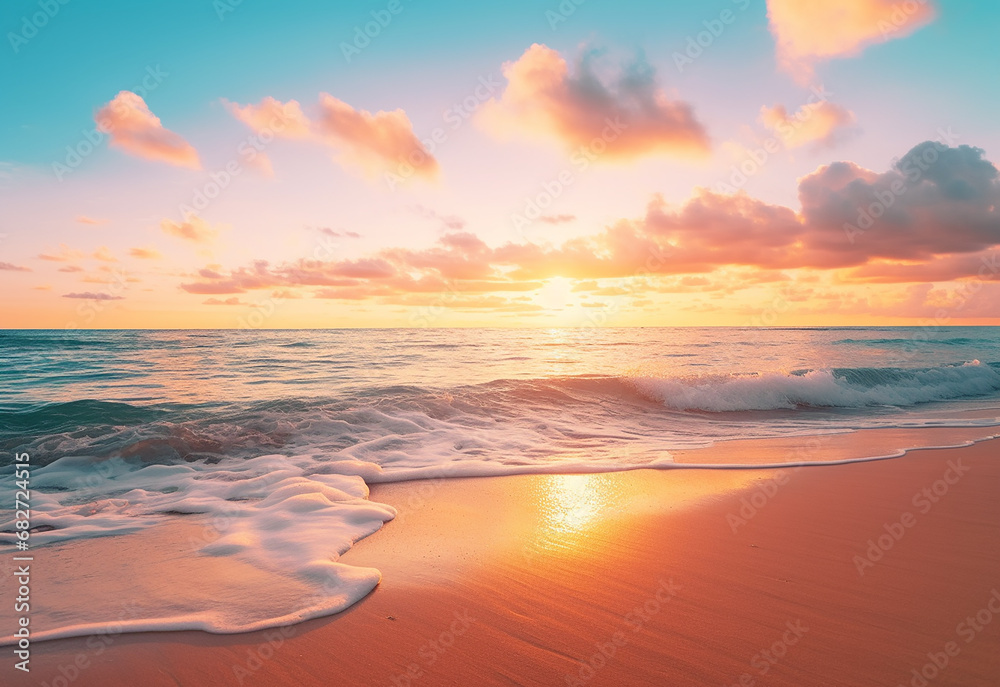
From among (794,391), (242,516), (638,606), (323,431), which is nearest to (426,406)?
(323,431)

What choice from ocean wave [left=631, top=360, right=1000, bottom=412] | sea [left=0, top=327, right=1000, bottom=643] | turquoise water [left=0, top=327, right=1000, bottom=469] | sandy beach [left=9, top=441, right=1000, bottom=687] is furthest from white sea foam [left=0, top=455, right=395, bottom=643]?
ocean wave [left=631, top=360, right=1000, bottom=412]

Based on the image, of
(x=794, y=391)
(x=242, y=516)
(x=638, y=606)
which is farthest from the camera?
(x=794, y=391)

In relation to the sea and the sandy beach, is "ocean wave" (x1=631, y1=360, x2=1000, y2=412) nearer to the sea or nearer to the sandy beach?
the sea

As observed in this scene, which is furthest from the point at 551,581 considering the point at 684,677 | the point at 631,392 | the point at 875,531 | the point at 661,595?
the point at 631,392

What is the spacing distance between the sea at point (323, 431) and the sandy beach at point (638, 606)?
292 millimetres

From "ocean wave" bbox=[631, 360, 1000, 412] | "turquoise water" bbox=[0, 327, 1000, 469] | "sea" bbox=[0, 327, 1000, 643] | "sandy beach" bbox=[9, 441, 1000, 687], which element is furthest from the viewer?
"ocean wave" bbox=[631, 360, 1000, 412]

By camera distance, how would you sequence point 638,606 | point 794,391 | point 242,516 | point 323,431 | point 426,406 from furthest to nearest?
point 794,391
point 426,406
point 323,431
point 242,516
point 638,606

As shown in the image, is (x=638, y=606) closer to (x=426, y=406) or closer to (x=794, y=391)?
(x=426, y=406)

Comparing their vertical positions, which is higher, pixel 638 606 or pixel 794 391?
pixel 638 606

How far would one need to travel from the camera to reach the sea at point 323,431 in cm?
468

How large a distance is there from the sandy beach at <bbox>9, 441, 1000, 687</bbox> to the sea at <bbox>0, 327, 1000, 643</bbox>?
292 millimetres

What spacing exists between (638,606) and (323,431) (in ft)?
23.6

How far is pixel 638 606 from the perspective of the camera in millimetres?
3316

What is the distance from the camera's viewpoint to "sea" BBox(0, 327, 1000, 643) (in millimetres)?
4676
